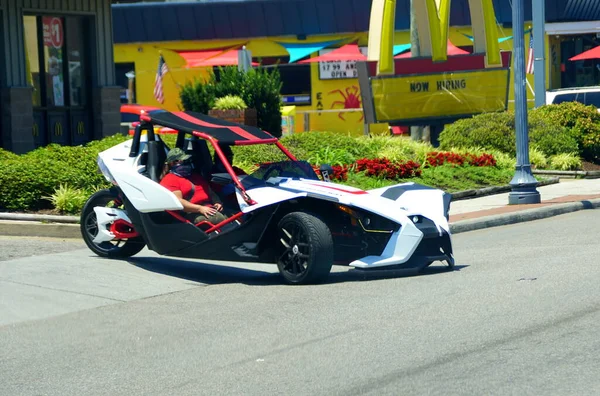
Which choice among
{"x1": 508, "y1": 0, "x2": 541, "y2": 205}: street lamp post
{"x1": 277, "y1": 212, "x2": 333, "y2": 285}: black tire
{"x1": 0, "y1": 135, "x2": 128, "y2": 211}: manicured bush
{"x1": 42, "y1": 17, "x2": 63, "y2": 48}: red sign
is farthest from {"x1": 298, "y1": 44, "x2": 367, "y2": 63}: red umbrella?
{"x1": 277, "y1": 212, "x2": 333, "y2": 285}: black tire

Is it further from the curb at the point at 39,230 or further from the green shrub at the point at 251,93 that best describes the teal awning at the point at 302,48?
the curb at the point at 39,230

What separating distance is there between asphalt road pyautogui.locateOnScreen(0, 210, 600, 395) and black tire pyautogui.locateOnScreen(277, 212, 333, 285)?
0.18 meters

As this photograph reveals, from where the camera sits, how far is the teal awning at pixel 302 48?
1718 inches

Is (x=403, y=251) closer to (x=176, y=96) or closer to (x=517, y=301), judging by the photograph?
(x=517, y=301)

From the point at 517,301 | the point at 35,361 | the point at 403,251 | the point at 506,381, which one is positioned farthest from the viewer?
the point at 403,251

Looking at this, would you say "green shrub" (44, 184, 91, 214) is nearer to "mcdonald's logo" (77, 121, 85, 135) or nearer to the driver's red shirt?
the driver's red shirt

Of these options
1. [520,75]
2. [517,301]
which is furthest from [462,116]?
[517,301]

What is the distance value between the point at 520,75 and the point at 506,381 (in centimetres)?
1169

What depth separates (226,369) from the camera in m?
7.34

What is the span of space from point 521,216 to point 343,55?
25.7 meters

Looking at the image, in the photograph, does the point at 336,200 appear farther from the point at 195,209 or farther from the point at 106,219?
the point at 106,219

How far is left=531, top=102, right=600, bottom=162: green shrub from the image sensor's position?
952 inches

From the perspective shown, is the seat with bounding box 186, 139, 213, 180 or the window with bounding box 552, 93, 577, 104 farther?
the window with bounding box 552, 93, 577, 104

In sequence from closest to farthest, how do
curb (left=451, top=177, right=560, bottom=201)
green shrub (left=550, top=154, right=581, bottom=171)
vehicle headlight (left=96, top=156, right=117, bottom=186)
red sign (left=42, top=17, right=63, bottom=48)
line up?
vehicle headlight (left=96, top=156, right=117, bottom=186) < curb (left=451, top=177, right=560, bottom=201) < red sign (left=42, top=17, right=63, bottom=48) < green shrub (left=550, top=154, right=581, bottom=171)
